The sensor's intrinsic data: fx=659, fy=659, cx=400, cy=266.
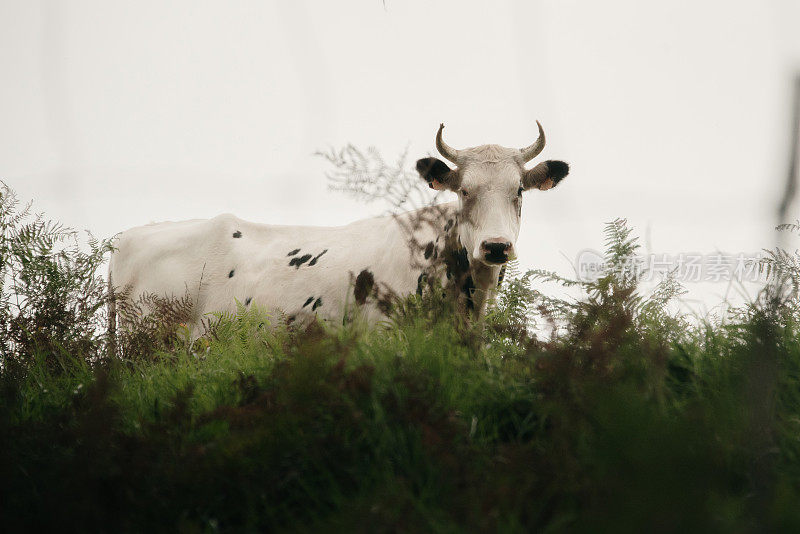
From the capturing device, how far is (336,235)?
7.16 metres

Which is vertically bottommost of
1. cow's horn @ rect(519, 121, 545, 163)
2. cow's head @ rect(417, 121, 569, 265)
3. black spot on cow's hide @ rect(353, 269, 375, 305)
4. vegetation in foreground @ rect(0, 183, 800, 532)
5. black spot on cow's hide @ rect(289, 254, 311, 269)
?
vegetation in foreground @ rect(0, 183, 800, 532)

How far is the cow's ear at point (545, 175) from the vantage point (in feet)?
19.4

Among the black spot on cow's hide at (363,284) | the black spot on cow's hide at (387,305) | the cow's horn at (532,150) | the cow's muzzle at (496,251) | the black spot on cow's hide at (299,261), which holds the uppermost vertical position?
the cow's horn at (532,150)

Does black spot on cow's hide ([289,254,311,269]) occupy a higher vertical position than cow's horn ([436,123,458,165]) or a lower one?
lower

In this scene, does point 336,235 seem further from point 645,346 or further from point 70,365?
point 645,346

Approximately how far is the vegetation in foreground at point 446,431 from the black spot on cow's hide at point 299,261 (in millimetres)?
3092

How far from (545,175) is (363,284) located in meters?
1.95

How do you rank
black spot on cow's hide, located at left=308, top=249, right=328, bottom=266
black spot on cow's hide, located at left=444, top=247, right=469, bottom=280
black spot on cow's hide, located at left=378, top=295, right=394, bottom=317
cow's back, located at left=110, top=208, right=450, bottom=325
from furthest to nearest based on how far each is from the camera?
black spot on cow's hide, located at left=308, top=249, right=328, bottom=266
cow's back, located at left=110, top=208, right=450, bottom=325
black spot on cow's hide, located at left=444, top=247, right=469, bottom=280
black spot on cow's hide, located at left=378, top=295, right=394, bottom=317

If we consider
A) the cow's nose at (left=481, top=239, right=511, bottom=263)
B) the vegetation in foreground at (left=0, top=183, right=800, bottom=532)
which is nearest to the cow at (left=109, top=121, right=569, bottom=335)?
the cow's nose at (left=481, top=239, right=511, bottom=263)

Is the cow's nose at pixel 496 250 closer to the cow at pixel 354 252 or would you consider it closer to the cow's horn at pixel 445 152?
the cow at pixel 354 252

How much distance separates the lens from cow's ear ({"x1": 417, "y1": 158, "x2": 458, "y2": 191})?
584cm

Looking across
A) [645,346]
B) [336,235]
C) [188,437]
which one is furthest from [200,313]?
[645,346]

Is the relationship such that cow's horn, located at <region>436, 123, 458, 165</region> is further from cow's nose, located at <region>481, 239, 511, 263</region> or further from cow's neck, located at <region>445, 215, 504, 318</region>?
cow's nose, located at <region>481, 239, 511, 263</region>

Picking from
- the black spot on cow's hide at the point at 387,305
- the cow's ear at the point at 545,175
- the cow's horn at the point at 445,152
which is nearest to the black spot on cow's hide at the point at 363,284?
Result: the cow's horn at the point at 445,152
